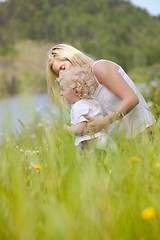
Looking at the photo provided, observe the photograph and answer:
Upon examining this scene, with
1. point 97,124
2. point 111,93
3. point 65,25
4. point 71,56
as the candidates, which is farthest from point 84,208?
point 65,25

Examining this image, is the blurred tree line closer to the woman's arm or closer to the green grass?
the woman's arm

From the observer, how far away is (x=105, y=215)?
673 millimetres

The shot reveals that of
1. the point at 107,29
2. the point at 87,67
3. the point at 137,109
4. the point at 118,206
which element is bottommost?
the point at 107,29

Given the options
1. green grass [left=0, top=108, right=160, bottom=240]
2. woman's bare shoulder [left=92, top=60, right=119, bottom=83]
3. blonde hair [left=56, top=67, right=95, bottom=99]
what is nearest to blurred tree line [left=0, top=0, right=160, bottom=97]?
woman's bare shoulder [left=92, top=60, right=119, bottom=83]

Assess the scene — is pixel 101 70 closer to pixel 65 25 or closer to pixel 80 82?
pixel 80 82

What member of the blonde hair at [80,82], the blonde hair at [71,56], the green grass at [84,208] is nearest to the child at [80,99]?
the blonde hair at [80,82]

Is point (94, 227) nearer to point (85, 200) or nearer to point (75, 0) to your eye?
point (85, 200)

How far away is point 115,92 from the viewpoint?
2.04 m

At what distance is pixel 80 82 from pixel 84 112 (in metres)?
0.25

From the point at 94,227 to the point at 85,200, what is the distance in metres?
0.13

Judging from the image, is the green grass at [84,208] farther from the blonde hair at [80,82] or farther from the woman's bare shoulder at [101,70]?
the woman's bare shoulder at [101,70]

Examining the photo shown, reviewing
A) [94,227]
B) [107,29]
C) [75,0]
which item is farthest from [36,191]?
[107,29]

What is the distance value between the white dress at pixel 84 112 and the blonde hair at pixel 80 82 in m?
0.06

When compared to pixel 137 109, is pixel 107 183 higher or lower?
higher
